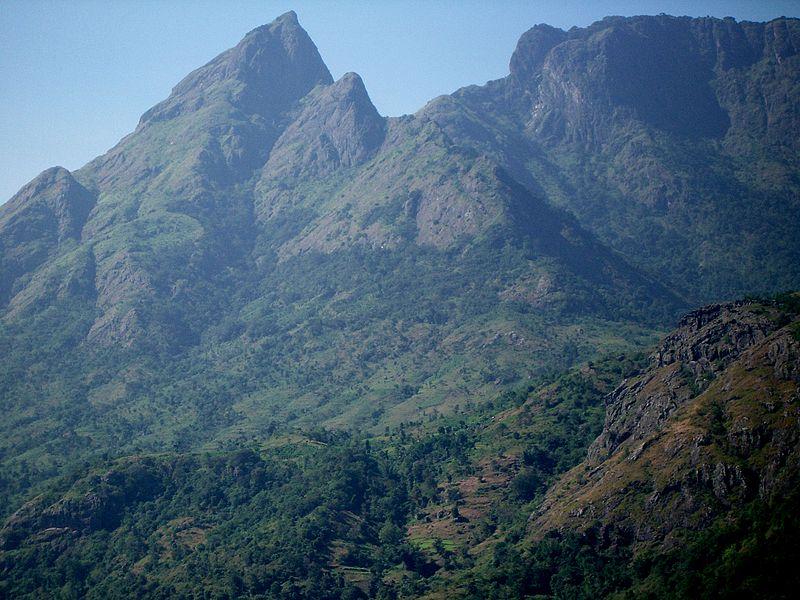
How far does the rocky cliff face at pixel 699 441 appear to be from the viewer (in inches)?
5955

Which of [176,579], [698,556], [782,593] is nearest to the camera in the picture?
[782,593]

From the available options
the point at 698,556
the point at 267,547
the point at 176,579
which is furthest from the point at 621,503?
the point at 176,579

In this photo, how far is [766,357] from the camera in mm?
163625

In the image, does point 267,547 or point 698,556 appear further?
point 267,547

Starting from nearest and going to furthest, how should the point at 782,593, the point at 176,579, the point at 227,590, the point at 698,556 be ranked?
the point at 782,593, the point at 698,556, the point at 227,590, the point at 176,579

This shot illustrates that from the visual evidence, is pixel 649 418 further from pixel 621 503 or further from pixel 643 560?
pixel 643 560

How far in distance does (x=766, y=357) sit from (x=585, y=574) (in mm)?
49479

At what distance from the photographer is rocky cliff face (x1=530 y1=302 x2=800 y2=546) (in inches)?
5955

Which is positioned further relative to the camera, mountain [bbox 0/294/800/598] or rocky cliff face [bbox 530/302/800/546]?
rocky cliff face [bbox 530/302/800/546]

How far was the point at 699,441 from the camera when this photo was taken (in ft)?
523

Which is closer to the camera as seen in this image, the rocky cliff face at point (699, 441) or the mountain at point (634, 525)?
the mountain at point (634, 525)

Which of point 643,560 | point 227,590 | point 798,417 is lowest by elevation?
point 643,560

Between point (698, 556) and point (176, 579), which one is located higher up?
point (176, 579)

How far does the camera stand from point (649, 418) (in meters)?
180
